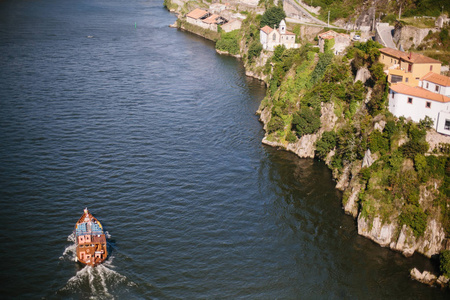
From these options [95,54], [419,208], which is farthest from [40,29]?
[419,208]

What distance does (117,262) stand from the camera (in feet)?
190

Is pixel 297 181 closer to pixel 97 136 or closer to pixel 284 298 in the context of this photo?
pixel 284 298

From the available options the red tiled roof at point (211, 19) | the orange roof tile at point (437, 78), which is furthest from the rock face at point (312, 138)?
the red tiled roof at point (211, 19)

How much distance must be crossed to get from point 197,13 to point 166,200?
135202 millimetres

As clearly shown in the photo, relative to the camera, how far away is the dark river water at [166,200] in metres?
55.5

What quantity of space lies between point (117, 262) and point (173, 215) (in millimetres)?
11418

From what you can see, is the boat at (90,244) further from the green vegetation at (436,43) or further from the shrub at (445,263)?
the green vegetation at (436,43)

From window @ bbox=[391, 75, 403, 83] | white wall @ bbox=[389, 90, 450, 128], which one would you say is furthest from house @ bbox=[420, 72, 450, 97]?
white wall @ bbox=[389, 90, 450, 128]

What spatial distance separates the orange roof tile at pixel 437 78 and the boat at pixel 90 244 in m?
51.6

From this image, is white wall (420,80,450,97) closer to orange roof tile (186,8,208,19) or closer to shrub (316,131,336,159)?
shrub (316,131,336,159)

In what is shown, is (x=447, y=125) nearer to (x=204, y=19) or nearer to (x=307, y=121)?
(x=307, y=121)

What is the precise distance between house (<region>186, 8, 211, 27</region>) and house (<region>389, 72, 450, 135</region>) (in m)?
123

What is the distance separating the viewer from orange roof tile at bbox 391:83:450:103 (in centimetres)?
6525

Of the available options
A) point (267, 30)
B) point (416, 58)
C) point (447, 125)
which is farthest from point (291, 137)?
point (267, 30)
